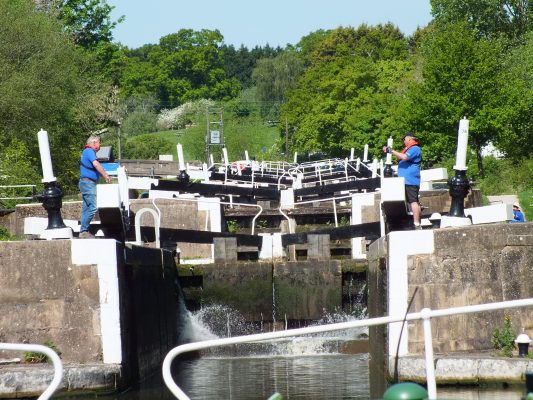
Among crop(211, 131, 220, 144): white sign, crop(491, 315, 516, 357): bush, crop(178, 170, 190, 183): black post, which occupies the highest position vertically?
crop(211, 131, 220, 144): white sign

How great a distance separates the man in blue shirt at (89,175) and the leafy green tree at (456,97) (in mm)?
31862

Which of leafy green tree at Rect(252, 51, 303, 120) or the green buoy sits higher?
leafy green tree at Rect(252, 51, 303, 120)

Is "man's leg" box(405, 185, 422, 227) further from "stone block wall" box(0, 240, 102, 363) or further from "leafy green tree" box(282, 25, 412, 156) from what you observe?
"leafy green tree" box(282, 25, 412, 156)

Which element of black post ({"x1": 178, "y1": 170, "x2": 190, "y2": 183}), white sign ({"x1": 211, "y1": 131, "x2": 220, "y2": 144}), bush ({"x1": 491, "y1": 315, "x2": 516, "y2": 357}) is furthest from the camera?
white sign ({"x1": 211, "y1": 131, "x2": 220, "y2": 144})

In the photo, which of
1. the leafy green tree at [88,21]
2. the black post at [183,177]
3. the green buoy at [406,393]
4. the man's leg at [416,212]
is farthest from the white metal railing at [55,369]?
the leafy green tree at [88,21]

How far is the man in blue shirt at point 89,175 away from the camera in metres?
14.2

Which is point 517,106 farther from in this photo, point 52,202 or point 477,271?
point 52,202

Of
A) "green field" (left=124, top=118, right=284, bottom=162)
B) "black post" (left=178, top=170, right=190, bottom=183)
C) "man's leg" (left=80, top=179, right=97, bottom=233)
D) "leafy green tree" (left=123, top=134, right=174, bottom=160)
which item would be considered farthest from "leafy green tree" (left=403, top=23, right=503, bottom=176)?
"leafy green tree" (left=123, top=134, right=174, bottom=160)

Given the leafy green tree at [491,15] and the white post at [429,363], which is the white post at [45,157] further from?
the leafy green tree at [491,15]

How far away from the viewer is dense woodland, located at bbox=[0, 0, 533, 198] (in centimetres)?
3875

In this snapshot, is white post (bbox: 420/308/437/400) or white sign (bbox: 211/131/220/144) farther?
white sign (bbox: 211/131/220/144)

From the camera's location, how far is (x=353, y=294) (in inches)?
869

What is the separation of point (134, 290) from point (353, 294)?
8.38 meters

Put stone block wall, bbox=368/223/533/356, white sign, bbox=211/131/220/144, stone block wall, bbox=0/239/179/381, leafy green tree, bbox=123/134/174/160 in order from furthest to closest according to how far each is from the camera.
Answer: leafy green tree, bbox=123/134/174/160
white sign, bbox=211/131/220/144
stone block wall, bbox=0/239/179/381
stone block wall, bbox=368/223/533/356
